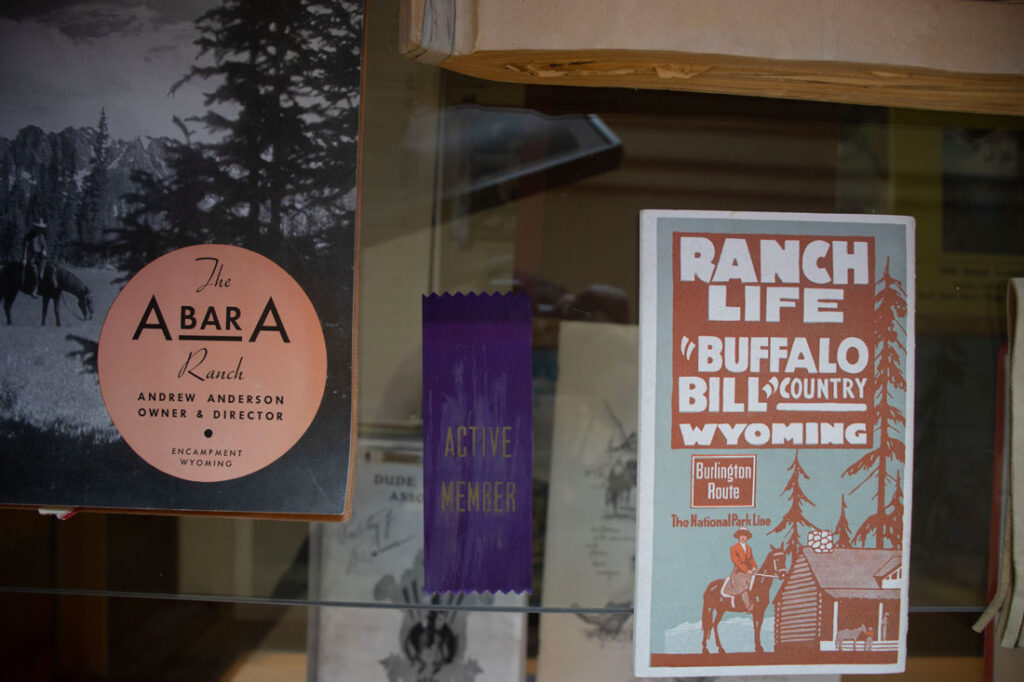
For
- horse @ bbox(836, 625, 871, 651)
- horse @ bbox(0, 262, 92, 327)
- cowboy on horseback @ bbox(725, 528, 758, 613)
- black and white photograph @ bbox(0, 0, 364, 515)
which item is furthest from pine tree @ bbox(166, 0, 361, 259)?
horse @ bbox(836, 625, 871, 651)

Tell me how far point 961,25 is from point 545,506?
18.4 inches

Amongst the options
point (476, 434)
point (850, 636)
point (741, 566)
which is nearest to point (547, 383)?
point (476, 434)

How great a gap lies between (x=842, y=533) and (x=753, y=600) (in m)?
0.09

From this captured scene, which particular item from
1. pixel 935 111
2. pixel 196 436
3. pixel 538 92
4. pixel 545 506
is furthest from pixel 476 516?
pixel 935 111

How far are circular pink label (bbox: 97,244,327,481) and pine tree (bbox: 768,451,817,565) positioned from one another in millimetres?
367

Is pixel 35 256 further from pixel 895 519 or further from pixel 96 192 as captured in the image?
pixel 895 519

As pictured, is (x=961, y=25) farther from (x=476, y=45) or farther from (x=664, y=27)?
(x=476, y=45)

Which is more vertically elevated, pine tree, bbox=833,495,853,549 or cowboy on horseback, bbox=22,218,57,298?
cowboy on horseback, bbox=22,218,57,298

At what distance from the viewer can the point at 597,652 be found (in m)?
0.55

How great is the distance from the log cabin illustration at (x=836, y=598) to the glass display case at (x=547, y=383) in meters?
0.04

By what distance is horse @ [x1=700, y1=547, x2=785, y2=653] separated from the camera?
525 millimetres

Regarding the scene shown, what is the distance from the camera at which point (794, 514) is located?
0.53 meters

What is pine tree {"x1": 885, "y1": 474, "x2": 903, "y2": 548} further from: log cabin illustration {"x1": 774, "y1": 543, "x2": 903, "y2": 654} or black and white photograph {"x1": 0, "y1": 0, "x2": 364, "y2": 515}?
black and white photograph {"x1": 0, "y1": 0, "x2": 364, "y2": 515}

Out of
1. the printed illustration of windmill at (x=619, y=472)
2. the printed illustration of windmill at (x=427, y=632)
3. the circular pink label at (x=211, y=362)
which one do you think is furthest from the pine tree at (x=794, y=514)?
the circular pink label at (x=211, y=362)
